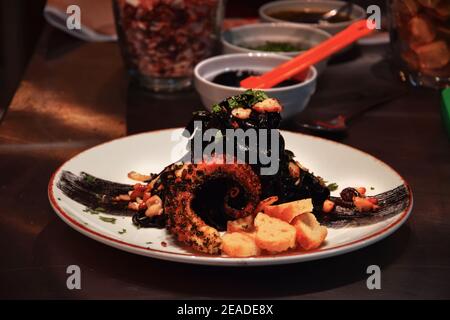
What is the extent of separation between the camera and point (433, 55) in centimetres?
172

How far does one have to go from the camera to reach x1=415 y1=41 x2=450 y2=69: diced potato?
1.69m

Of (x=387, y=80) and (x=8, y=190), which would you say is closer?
(x=8, y=190)

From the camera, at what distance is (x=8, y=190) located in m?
1.31

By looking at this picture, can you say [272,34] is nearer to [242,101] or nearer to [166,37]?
[166,37]

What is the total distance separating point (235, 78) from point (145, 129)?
0.80 ft

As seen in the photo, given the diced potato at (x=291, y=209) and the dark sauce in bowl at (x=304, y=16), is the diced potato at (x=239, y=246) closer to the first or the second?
the diced potato at (x=291, y=209)

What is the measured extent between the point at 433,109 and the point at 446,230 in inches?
24.2

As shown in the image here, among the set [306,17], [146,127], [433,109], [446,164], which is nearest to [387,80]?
[433,109]

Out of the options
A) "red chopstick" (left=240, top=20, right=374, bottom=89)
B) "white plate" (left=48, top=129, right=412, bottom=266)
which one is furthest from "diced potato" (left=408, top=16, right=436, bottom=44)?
"white plate" (left=48, top=129, right=412, bottom=266)

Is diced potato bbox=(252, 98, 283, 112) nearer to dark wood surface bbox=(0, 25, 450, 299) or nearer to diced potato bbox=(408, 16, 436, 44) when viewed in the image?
dark wood surface bbox=(0, 25, 450, 299)

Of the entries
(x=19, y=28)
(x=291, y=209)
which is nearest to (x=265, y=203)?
(x=291, y=209)

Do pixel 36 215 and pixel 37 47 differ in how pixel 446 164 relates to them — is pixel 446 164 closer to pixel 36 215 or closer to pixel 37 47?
pixel 36 215

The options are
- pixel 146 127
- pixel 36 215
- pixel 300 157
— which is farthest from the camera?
pixel 146 127
